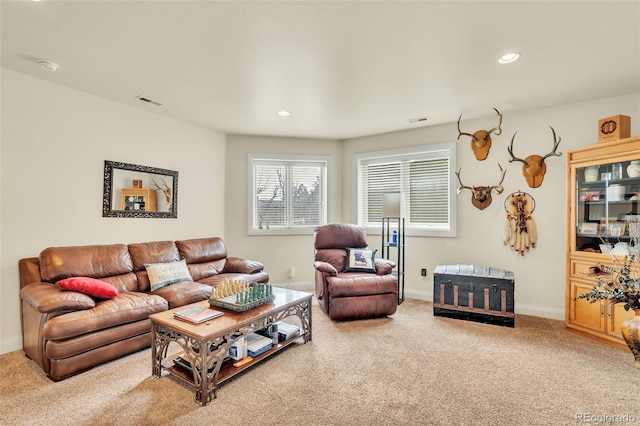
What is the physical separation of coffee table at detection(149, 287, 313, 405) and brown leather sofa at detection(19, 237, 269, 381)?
1.59ft

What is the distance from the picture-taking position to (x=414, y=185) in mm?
4660

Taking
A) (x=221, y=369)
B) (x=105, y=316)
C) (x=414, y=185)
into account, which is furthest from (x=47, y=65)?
(x=414, y=185)

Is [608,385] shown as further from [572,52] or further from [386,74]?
[386,74]

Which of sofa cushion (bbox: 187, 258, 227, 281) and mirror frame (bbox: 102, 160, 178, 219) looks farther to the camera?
sofa cushion (bbox: 187, 258, 227, 281)

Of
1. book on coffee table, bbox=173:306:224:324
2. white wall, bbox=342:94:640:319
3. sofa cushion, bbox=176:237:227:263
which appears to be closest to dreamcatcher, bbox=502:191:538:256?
white wall, bbox=342:94:640:319

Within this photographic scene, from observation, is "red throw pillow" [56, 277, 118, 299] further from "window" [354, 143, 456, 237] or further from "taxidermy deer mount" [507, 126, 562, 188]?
"taxidermy deer mount" [507, 126, 562, 188]

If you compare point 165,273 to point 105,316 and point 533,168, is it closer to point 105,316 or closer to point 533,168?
point 105,316

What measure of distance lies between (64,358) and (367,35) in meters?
3.23

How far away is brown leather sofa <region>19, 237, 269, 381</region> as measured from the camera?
2.24 meters

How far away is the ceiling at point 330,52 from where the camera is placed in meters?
1.93

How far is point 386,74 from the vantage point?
277cm

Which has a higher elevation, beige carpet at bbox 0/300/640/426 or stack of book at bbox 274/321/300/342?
stack of book at bbox 274/321/300/342

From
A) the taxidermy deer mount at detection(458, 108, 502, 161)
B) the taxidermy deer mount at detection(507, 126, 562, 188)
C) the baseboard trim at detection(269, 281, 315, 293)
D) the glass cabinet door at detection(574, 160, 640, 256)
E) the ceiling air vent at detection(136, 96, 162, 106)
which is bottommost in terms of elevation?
the baseboard trim at detection(269, 281, 315, 293)

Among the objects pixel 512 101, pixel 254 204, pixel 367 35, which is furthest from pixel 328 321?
pixel 512 101
